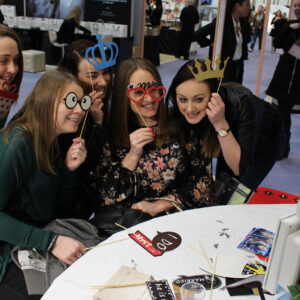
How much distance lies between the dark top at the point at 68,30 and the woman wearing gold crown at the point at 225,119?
18.9 ft

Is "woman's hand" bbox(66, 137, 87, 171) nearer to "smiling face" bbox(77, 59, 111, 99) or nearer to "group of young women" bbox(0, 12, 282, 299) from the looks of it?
"group of young women" bbox(0, 12, 282, 299)

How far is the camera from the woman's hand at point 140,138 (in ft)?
6.13

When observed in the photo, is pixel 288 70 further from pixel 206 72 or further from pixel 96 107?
pixel 96 107

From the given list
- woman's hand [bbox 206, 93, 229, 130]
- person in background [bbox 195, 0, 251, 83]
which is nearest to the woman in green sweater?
woman's hand [bbox 206, 93, 229, 130]

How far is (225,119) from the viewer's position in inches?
78.0

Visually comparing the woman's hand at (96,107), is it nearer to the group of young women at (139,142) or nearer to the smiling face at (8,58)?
the group of young women at (139,142)

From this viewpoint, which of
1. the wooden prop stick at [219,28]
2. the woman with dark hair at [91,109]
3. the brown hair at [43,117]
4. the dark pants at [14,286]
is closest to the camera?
the dark pants at [14,286]

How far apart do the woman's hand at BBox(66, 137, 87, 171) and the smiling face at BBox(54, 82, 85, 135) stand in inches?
3.2

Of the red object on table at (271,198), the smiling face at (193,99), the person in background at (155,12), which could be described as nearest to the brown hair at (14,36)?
the smiling face at (193,99)

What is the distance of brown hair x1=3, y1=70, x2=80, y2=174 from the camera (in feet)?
5.20

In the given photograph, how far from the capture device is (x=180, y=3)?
7777 mm

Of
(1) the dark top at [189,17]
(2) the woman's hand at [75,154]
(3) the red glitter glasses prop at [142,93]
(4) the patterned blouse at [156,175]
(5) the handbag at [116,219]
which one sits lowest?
(5) the handbag at [116,219]

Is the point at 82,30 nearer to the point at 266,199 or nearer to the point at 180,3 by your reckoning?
the point at 180,3

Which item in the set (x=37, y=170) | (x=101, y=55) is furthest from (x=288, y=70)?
(x=37, y=170)
